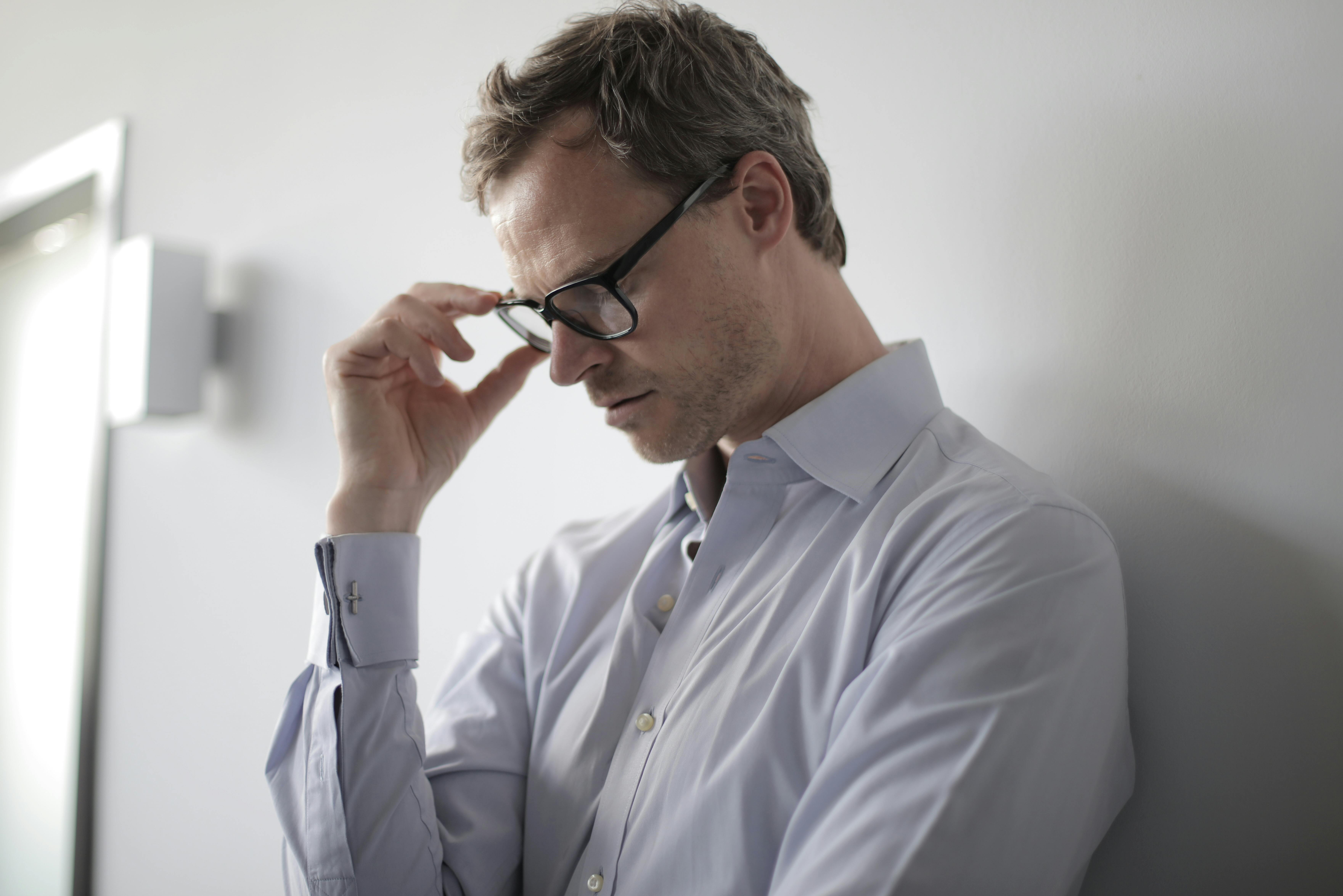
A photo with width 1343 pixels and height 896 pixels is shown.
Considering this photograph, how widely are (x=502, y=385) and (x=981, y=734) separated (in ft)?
3.11

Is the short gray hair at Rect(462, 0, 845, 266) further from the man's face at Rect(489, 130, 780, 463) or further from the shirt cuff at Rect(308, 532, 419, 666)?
the shirt cuff at Rect(308, 532, 419, 666)

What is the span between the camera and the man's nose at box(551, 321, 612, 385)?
1070 mm

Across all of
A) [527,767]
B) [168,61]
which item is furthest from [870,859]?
[168,61]

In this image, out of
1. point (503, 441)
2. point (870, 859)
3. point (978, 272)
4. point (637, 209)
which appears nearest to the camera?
point (870, 859)

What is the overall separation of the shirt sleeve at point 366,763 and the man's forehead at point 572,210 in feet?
1.46

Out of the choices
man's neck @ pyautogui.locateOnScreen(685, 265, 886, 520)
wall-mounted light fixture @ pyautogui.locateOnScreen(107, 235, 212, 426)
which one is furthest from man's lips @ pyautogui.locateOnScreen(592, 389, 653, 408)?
wall-mounted light fixture @ pyautogui.locateOnScreen(107, 235, 212, 426)

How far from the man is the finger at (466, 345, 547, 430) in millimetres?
70

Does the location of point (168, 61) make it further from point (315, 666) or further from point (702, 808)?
point (702, 808)

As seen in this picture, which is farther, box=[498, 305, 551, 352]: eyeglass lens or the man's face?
box=[498, 305, 551, 352]: eyeglass lens

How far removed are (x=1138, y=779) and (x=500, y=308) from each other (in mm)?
932

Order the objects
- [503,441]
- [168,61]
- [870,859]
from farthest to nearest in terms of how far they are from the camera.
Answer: [168,61] → [503,441] → [870,859]

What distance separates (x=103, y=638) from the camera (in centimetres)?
241

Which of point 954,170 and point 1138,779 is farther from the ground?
point 954,170

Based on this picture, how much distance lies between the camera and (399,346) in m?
1.25
